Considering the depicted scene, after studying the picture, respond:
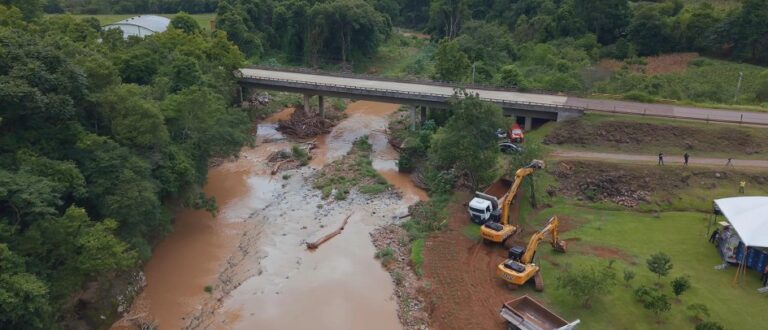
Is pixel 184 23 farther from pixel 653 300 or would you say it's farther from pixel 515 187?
pixel 653 300

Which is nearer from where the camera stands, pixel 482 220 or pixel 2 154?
pixel 2 154

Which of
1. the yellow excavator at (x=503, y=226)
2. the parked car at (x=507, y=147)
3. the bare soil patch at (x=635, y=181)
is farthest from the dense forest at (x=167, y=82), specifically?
the yellow excavator at (x=503, y=226)

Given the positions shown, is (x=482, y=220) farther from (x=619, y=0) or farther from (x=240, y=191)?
(x=619, y=0)

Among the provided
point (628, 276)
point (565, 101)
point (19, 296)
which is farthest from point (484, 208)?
point (19, 296)

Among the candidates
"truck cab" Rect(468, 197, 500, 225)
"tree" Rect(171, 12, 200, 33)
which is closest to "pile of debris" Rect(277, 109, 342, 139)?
"tree" Rect(171, 12, 200, 33)


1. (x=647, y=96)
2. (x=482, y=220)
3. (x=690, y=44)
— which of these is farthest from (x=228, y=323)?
(x=690, y=44)

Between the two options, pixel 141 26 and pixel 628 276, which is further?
pixel 141 26

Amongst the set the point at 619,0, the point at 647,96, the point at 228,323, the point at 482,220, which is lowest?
the point at 228,323
